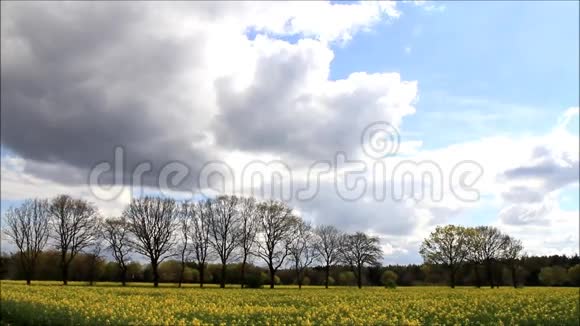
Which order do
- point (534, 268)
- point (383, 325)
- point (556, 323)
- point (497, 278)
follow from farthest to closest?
point (497, 278), point (534, 268), point (556, 323), point (383, 325)

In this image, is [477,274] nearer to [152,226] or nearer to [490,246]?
[490,246]

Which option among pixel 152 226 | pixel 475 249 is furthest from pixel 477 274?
pixel 152 226

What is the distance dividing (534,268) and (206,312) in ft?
237

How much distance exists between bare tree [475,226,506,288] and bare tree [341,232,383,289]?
19.4 meters

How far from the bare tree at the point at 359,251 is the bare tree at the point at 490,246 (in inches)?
762

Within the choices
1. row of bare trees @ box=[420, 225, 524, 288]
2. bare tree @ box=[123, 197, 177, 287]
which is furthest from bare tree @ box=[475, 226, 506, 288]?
bare tree @ box=[123, 197, 177, 287]

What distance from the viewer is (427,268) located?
3819 inches

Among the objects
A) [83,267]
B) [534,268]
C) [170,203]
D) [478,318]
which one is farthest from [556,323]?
[83,267]

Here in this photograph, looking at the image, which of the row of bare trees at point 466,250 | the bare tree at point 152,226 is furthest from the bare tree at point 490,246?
the bare tree at point 152,226

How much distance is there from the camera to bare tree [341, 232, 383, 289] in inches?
3669

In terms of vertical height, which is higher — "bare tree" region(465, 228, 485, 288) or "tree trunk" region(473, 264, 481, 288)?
"bare tree" region(465, 228, 485, 288)

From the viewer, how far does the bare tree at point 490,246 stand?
3573 inches

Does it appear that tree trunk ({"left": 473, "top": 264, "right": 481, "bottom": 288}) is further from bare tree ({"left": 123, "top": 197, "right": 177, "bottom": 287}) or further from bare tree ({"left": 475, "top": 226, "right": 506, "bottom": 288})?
bare tree ({"left": 123, "top": 197, "right": 177, "bottom": 287})

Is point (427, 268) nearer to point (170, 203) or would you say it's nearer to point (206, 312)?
point (170, 203)
